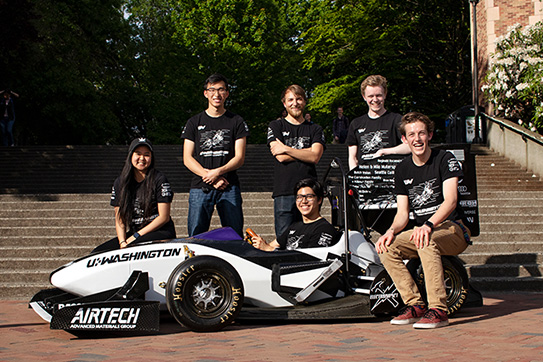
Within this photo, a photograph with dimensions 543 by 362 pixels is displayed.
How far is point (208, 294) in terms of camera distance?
5953mm

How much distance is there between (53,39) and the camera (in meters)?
32.7

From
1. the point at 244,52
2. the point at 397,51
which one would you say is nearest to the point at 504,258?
the point at 397,51

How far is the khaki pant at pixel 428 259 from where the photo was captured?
5.99 m

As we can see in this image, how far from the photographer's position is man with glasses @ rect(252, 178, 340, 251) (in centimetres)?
660

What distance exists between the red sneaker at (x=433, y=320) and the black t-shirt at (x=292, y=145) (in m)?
1.77

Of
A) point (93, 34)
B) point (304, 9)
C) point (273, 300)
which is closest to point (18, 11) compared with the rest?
point (273, 300)

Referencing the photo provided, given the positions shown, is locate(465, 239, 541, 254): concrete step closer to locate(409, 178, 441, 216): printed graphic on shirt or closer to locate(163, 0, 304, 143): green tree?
locate(409, 178, 441, 216): printed graphic on shirt

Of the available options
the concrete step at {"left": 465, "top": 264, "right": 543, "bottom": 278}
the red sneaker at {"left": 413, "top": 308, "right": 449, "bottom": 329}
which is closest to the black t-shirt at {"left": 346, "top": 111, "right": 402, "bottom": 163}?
the red sneaker at {"left": 413, "top": 308, "right": 449, "bottom": 329}

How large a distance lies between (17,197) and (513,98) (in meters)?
14.3

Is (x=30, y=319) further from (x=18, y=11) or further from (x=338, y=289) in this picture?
(x=18, y=11)

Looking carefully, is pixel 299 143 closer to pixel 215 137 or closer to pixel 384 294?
pixel 215 137

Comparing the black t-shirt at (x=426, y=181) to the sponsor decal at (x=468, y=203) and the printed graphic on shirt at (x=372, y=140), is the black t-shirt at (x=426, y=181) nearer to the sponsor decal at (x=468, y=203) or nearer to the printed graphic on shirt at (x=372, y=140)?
the printed graphic on shirt at (x=372, y=140)

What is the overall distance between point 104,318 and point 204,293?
0.82 m

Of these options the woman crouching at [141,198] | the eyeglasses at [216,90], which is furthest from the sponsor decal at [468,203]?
the woman crouching at [141,198]
